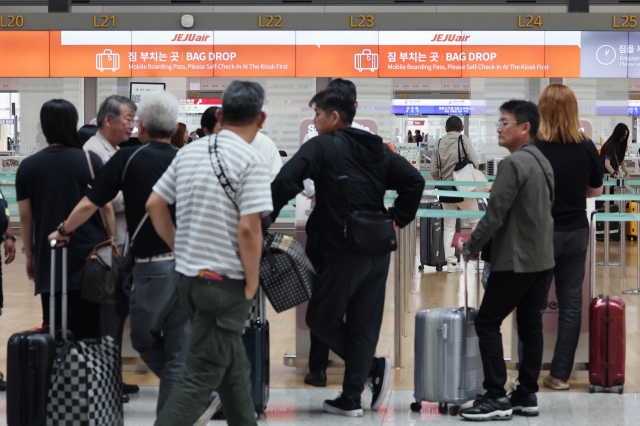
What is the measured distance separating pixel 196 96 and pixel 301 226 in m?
7.16

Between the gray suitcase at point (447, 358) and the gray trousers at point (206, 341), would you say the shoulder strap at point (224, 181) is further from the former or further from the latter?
the gray suitcase at point (447, 358)

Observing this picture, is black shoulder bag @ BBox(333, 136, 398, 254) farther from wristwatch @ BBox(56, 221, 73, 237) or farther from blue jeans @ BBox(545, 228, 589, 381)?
wristwatch @ BBox(56, 221, 73, 237)

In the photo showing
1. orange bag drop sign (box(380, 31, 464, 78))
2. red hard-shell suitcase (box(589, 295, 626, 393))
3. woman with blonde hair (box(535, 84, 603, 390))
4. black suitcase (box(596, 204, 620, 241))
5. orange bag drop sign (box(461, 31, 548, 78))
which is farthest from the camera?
black suitcase (box(596, 204, 620, 241))

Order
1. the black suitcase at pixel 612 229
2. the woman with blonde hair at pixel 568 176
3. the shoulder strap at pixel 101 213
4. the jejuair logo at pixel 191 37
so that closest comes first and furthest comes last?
the shoulder strap at pixel 101 213 < the woman with blonde hair at pixel 568 176 < the jejuair logo at pixel 191 37 < the black suitcase at pixel 612 229

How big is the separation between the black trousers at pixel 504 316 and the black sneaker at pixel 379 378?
484 millimetres

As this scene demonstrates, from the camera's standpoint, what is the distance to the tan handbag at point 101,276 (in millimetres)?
3764

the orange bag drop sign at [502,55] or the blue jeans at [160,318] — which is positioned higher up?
the orange bag drop sign at [502,55]

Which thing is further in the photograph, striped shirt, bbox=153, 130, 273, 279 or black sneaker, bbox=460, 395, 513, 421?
black sneaker, bbox=460, 395, 513, 421

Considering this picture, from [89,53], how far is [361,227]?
7829mm

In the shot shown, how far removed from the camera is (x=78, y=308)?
4016mm

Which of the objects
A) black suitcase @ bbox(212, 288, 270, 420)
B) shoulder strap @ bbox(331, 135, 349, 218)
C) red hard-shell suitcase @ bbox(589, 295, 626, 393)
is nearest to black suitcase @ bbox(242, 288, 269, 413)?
black suitcase @ bbox(212, 288, 270, 420)

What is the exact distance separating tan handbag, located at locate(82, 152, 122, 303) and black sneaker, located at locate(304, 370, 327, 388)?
1477mm

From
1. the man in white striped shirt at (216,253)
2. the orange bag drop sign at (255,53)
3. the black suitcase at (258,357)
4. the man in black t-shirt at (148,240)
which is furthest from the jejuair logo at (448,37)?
the man in white striped shirt at (216,253)

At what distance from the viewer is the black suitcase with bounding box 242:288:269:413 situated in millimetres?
4098
